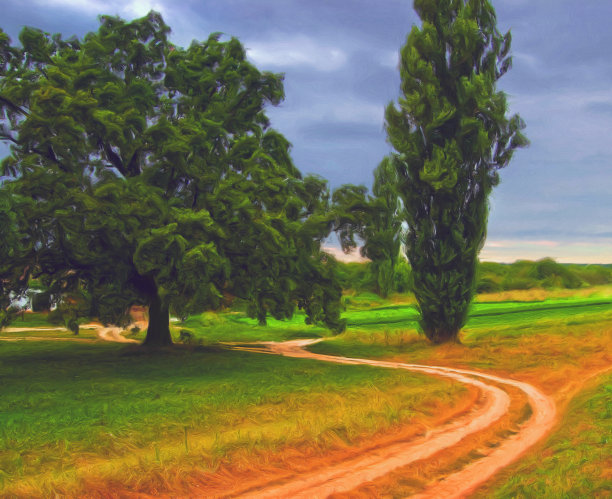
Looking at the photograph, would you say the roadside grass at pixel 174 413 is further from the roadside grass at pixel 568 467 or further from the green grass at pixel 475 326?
the green grass at pixel 475 326

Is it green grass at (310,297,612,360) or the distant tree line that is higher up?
the distant tree line

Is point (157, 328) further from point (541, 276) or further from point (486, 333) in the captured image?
point (541, 276)

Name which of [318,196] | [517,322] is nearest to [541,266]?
[517,322]

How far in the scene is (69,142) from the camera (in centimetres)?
1659

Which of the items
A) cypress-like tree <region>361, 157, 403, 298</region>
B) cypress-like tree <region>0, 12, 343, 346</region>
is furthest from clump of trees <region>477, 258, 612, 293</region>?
cypress-like tree <region>0, 12, 343, 346</region>

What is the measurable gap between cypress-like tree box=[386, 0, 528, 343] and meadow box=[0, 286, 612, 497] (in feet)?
10.6

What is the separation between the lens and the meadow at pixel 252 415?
7148 mm

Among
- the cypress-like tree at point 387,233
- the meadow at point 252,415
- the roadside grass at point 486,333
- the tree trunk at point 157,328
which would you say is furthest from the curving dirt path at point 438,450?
the cypress-like tree at point 387,233

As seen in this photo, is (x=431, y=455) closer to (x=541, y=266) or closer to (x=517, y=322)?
(x=517, y=322)

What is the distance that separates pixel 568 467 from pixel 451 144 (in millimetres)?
18940

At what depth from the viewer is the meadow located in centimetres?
715

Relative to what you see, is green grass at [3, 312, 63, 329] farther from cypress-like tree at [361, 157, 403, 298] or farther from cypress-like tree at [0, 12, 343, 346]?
cypress-like tree at [361, 157, 403, 298]

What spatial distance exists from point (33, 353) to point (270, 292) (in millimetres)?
11424

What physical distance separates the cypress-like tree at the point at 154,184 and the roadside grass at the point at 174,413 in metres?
2.91
